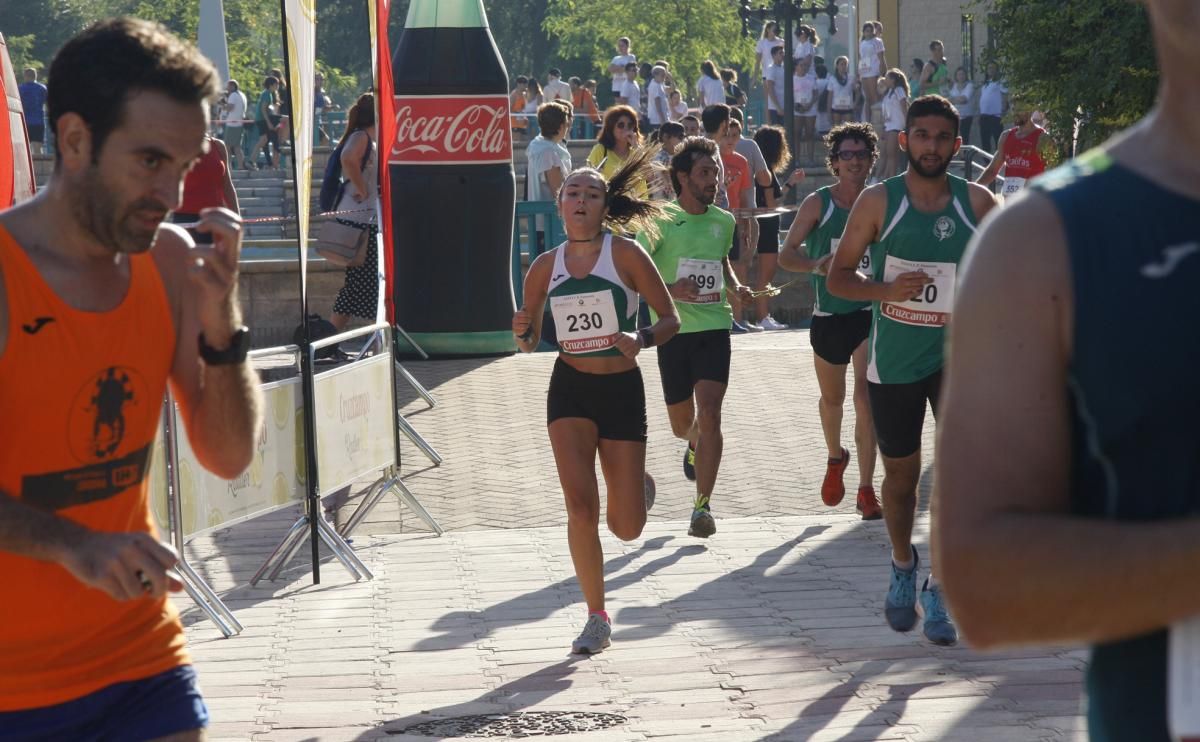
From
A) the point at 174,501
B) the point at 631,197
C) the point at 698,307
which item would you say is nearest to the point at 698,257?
the point at 698,307

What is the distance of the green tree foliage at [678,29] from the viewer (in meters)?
50.2

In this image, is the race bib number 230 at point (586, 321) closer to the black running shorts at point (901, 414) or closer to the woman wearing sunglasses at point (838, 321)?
the black running shorts at point (901, 414)

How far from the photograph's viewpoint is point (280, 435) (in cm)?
817

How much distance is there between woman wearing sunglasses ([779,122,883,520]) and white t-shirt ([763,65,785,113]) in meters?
17.3

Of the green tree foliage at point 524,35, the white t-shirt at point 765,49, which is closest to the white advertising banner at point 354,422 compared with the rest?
the white t-shirt at point 765,49

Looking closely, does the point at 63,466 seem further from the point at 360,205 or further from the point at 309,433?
the point at 360,205

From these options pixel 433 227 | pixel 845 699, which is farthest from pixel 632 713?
pixel 433 227

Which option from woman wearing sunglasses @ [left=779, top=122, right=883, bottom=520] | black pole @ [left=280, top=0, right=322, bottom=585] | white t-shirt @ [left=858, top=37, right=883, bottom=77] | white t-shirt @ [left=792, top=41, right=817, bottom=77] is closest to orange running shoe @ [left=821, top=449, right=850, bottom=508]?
woman wearing sunglasses @ [left=779, top=122, right=883, bottom=520]

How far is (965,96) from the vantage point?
26.7 metres

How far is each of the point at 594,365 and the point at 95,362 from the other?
4501 millimetres

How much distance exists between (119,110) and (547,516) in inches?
291

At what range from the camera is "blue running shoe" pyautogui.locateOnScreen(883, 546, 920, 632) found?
276 inches

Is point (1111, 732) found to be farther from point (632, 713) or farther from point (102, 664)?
point (632, 713)

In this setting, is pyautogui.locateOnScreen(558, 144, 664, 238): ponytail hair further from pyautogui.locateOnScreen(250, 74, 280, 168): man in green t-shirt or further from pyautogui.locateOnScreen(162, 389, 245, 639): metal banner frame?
pyautogui.locateOnScreen(250, 74, 280, 168): man in green t-shirt
